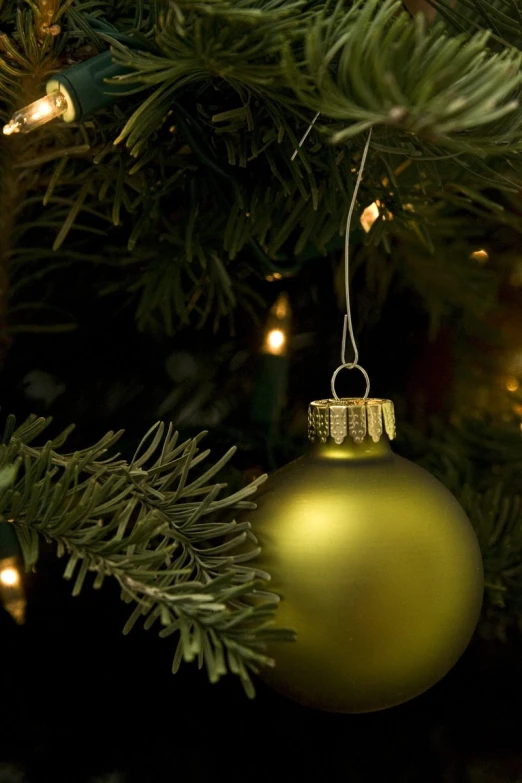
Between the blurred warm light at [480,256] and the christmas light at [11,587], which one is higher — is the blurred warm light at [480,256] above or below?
above

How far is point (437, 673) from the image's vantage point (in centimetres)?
38

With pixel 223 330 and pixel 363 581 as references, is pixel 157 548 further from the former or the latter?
pixel 223 330

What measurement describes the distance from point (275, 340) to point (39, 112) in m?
0.26

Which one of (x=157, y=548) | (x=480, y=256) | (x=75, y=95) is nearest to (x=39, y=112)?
(x=75, y=95)

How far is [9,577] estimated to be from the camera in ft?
1.41

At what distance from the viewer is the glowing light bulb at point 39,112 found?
1.06 ft

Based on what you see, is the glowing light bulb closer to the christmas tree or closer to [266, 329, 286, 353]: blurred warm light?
the christmas tree

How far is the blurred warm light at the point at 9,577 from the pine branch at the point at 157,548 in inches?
3.2

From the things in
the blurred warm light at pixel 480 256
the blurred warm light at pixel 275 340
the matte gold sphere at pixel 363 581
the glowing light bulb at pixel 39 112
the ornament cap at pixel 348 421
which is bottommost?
the matte gold sphere at pixel 363 581

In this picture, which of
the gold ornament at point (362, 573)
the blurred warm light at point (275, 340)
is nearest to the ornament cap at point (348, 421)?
the gold ornament at point (362, 573)

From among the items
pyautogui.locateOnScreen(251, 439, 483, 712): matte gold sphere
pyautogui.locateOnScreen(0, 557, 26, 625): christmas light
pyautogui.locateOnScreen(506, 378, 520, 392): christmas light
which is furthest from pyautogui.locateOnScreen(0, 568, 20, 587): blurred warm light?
pyautogui.locateOnScreen(506, 378, 520, 392): christmas light

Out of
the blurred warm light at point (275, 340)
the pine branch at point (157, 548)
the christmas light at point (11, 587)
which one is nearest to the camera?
the pine branch at point (157, 548)

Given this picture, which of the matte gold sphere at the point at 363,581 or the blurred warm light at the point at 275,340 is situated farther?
the blurred warm light at the point at 275,340

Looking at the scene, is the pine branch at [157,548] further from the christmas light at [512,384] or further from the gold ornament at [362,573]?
the christmas light at [512,384]
